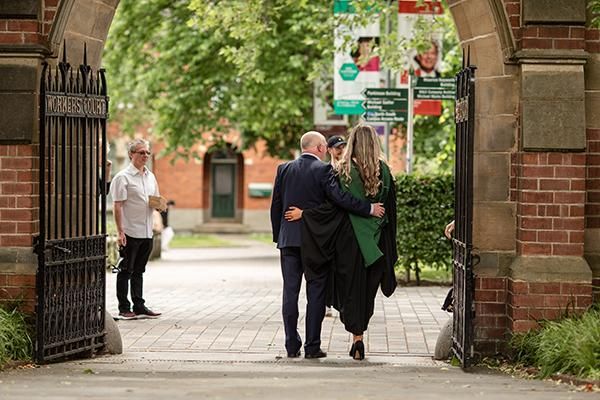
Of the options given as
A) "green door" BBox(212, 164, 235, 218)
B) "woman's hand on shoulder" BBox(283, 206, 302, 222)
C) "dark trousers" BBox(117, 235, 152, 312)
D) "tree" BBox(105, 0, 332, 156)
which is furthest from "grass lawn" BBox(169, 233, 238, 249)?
"woman's hand on shoulder" BBox(283, 206, 302, 222)

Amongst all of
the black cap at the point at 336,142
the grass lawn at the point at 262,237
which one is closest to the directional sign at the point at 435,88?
the black cap at the point at 336,142

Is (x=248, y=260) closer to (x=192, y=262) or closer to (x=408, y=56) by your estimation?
(x=192, y=262)

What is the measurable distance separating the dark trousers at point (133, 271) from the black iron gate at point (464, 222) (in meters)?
3.98

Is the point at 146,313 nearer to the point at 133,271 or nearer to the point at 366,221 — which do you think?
the point at 133,271

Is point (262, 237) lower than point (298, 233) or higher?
lower

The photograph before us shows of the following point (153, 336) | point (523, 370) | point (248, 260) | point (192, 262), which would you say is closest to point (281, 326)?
point (153, 336)

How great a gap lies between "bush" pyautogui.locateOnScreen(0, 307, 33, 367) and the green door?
1675 inches

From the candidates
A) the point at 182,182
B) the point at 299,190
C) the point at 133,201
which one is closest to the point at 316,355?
the point at 299,190

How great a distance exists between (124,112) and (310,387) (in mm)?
39237

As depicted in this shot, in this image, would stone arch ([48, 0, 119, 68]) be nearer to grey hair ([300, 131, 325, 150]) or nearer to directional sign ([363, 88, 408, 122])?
grey hair ([300, 131, 325, 150])

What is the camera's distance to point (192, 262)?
28719 mm

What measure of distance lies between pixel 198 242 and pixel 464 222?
32.8 metres

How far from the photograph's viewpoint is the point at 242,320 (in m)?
13.6

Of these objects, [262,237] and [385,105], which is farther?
[262,237]
